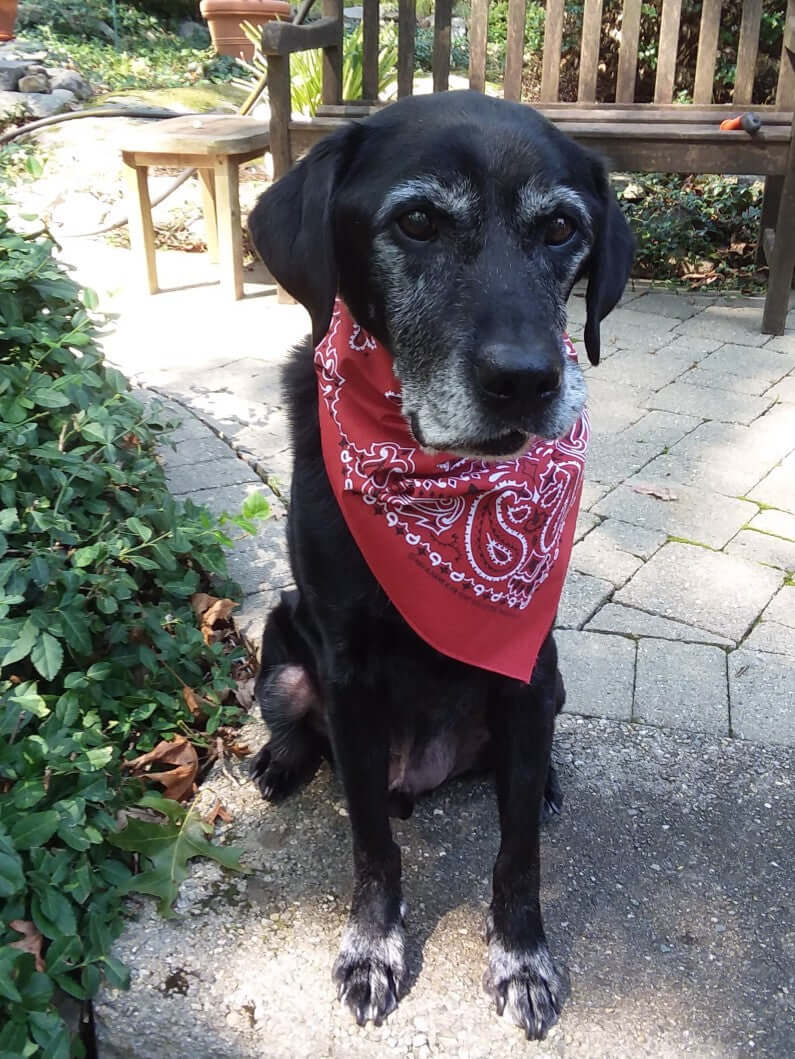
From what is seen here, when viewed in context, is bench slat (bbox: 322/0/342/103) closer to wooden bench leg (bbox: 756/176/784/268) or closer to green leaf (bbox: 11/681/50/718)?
wooden bench leg (bbox: 756/176/784/268)

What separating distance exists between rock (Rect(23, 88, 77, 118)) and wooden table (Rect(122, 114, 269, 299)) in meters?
4.02

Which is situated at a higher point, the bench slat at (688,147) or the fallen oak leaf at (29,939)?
the bench slat at (688,147)

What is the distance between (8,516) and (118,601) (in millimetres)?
370

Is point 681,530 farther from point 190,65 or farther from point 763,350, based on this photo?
point 190,65

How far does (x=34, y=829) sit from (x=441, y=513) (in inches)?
39.3

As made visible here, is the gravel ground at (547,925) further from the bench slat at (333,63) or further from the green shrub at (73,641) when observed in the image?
the bench slat at (333,63)

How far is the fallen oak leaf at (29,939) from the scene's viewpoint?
71.4 inches

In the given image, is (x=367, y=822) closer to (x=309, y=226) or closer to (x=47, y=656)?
(x=47, y=656)

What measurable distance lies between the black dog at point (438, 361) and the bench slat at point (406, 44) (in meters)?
4.09

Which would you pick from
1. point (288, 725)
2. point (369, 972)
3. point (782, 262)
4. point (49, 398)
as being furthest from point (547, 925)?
point (782, 262)

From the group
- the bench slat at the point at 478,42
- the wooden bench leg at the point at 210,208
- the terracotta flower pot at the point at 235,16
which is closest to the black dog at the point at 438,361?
the bench slat at the point at 478,42

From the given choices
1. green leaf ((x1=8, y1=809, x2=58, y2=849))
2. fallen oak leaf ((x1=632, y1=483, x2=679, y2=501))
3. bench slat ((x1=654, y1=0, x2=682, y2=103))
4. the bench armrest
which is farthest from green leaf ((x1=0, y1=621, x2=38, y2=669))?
bench slat ((x1=654, y1=0, x2=682, y2=103))

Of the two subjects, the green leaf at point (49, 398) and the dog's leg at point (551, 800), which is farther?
the green leaf at point (49, 398)

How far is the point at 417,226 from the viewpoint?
178 centimetres
